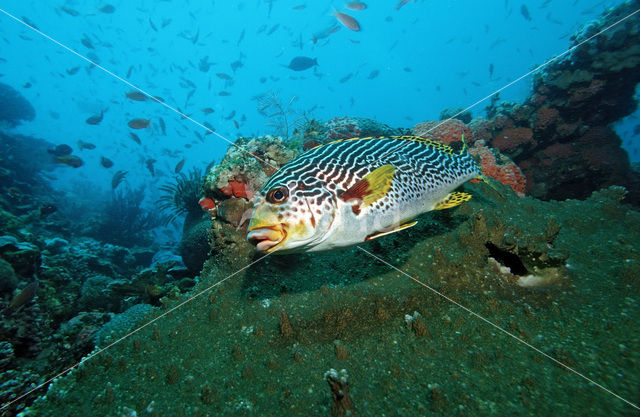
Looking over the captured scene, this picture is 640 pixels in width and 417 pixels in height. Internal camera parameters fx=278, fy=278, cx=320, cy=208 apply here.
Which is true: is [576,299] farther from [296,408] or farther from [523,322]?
[296,408]

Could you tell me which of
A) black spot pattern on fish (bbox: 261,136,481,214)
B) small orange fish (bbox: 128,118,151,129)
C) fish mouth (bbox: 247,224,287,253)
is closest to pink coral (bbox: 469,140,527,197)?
black spot pattern on fish (bbox: 261,136,481,214)

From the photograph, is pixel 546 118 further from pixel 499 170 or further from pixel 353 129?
pixel 353 129

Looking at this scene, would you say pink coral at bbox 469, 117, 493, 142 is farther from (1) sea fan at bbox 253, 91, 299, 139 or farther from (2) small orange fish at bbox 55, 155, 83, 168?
(2) small orange fish at bbox 55, 155, 83, 168

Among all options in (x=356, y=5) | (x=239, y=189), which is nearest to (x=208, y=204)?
(x=239, y=189)

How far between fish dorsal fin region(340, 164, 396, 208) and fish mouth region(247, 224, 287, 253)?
689mm

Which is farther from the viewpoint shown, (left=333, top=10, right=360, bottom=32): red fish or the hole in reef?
(left=333, top=10, right=360, bottom=32): red fish

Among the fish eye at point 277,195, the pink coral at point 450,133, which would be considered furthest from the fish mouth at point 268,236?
the pink coral at point 450,133

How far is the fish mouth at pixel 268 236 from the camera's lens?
2.34 m

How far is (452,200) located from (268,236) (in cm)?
246

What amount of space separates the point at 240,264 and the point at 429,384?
330cm

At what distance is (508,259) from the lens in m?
4.04

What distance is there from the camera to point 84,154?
8400 cm

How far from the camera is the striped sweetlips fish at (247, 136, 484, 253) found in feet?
7.92

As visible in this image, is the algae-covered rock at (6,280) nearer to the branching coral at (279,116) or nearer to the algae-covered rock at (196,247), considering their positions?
the algae-covered rock at (196,247)
